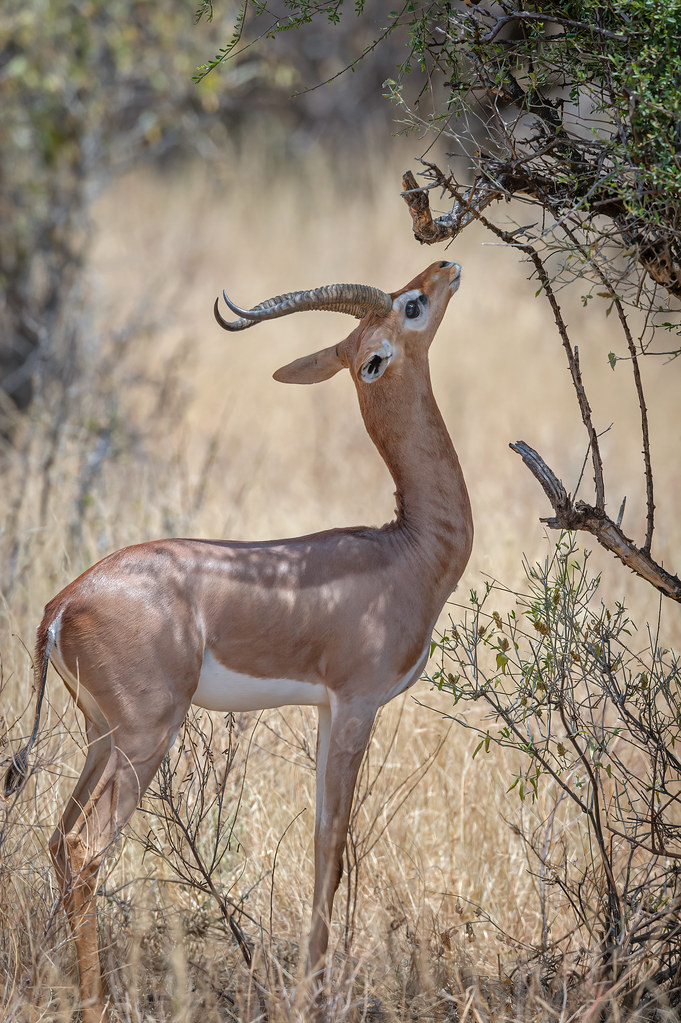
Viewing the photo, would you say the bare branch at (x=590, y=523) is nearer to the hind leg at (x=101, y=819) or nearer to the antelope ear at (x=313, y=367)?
the antelope ear at (x=313, y=367)

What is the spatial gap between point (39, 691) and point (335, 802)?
2.82 feet

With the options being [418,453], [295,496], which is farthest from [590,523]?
[295,496]

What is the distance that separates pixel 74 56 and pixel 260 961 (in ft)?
25.3

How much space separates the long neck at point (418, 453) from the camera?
333 centimetres

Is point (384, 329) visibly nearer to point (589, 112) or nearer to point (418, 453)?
point (418, 453)

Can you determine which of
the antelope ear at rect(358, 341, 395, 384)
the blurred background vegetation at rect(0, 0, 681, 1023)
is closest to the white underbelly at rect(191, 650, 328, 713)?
the blurred background vegetation at rect(0, 0, 681, 1023)

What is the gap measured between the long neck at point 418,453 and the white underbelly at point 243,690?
59 cm

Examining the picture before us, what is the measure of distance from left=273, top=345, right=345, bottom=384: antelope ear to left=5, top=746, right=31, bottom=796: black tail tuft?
1383mm

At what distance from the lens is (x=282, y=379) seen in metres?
3.52

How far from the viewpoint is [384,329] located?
10.9 ft

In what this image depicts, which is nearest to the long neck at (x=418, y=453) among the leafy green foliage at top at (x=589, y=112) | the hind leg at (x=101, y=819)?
the leafy green foliage at top at (x=589, y=112)

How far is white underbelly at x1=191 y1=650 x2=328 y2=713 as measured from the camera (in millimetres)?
2951

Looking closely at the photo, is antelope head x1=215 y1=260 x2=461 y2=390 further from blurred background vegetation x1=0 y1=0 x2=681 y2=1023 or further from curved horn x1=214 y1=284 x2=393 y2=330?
blurred background vegetation x1=0 y1=0 x2=681 y2=1023

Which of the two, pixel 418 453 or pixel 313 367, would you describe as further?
pixel 313 367
